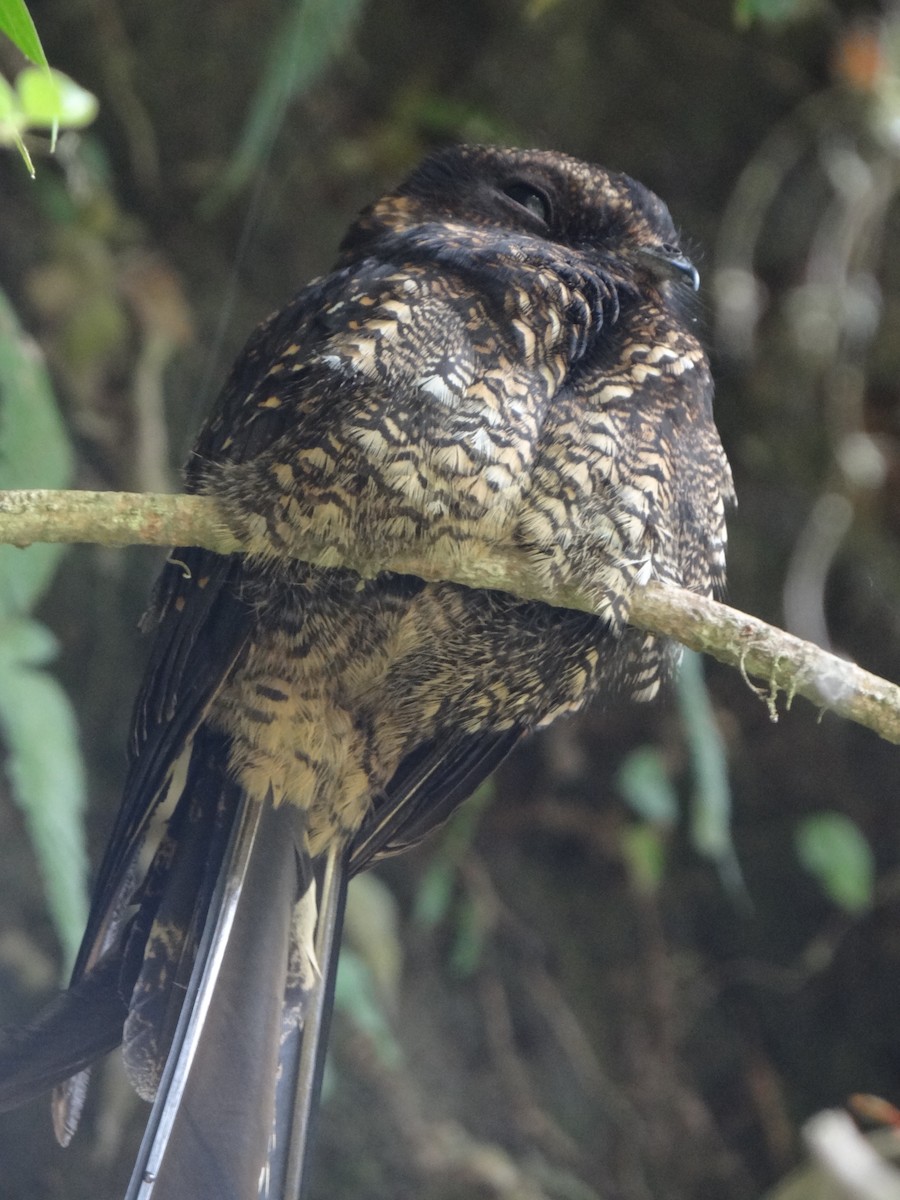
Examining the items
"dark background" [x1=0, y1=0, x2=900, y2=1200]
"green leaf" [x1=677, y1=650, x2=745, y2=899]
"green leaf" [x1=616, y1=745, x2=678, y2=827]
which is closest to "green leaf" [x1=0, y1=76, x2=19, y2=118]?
"dark background" [x1=0, y1=0, x2=900, y2=1200]

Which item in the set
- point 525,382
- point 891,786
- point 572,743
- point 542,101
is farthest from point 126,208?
point 891,786

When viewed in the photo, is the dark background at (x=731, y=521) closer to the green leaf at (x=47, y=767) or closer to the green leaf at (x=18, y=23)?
the green leaf at (x=47, y=767)

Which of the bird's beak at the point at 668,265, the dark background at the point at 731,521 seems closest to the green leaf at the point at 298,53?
the dark background at the point at 731,521

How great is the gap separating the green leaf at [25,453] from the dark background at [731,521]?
55 cm

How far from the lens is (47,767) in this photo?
68.3 inches

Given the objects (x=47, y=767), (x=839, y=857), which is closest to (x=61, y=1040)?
(x=47, y=767)

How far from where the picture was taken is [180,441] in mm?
2561

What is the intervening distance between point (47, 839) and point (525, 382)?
2.66ft

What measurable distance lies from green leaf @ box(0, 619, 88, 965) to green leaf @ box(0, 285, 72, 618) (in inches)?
2.0

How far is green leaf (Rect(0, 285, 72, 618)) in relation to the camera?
1.84 meters

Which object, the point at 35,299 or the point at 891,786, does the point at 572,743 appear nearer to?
the point at 891,786

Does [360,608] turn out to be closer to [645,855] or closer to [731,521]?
[645,855]

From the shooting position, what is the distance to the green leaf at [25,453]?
1.84 metres

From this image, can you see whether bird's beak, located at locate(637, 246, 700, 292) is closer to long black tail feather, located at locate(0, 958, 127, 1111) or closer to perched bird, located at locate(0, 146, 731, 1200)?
perched bird, located at locate(0, 146, 731, 1200)
